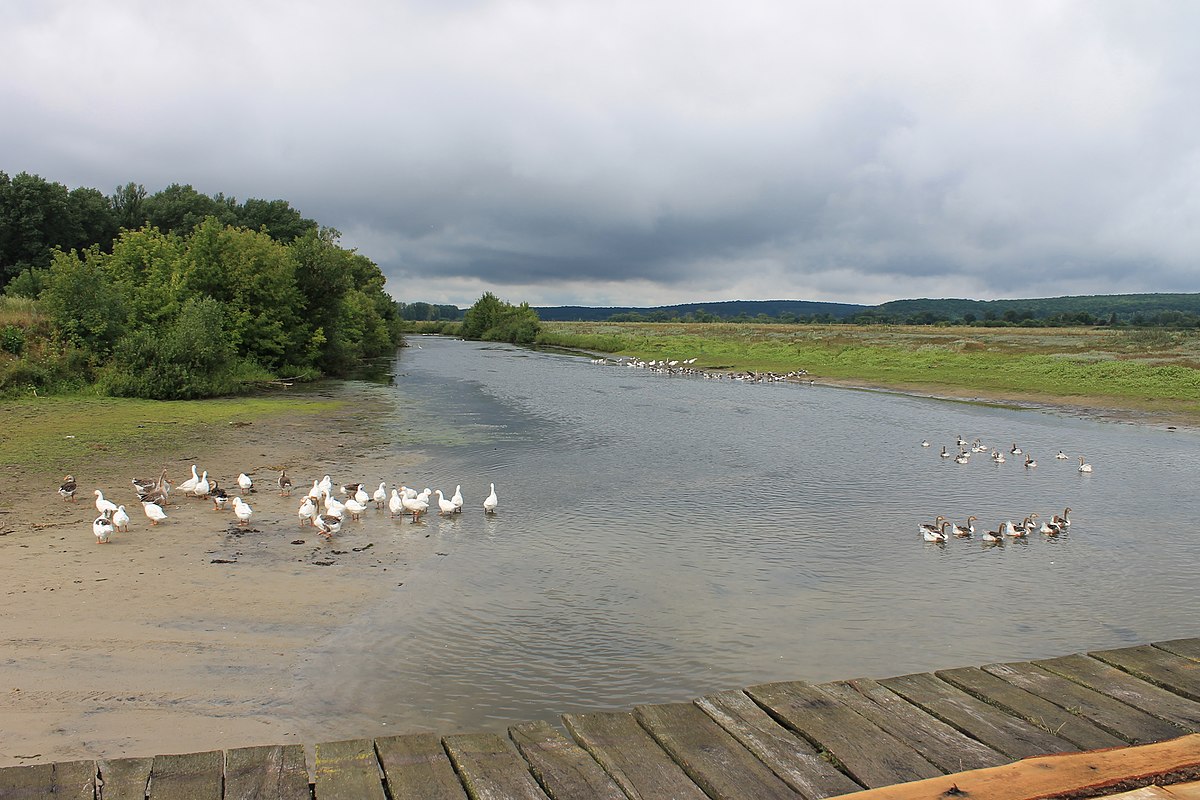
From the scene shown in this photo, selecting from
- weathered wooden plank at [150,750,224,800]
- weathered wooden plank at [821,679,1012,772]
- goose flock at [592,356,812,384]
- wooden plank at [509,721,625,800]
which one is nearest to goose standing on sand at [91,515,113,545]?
weathered wooden plank at [150,750,224,800]

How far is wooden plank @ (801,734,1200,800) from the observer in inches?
170

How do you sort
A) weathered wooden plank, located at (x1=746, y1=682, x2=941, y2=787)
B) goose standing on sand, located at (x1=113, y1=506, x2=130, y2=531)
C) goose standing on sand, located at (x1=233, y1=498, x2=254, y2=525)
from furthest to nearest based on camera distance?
1. goose standing on sand, located at (x1=233, y1=498, x2=254, y2=525)
2. goose standing on sand, located at (x1=113, y1=506, x2=130, y2=531)
3. weathered wooden plank, located at (x1=746, y1=682, x2=941, y2=787)

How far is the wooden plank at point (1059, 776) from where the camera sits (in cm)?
432

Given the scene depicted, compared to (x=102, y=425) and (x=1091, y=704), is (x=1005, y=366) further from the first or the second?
(x=1091, y=704)

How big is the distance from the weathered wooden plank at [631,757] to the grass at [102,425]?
625 inches

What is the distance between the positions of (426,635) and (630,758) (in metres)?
5.35

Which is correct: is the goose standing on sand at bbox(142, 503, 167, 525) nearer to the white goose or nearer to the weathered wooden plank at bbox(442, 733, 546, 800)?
the white goose

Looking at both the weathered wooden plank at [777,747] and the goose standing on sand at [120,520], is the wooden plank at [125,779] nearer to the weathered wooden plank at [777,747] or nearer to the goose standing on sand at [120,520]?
the weathered wooden plank at [777,747]

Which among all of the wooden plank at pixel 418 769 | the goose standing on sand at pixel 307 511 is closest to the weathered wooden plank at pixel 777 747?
the wooden plank at pixel 418 769

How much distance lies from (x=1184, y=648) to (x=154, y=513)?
14.2m

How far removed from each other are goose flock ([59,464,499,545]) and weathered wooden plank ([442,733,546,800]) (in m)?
9.19

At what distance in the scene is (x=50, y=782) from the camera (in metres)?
4.52

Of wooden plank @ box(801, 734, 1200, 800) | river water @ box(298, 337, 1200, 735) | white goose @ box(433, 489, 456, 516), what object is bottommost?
river water @ box(298, 337, 1200, 735)

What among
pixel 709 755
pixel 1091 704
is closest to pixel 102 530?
pixel 709 755
